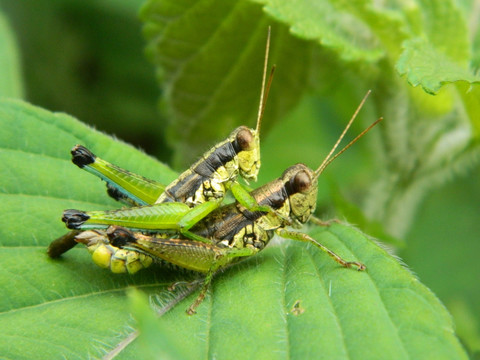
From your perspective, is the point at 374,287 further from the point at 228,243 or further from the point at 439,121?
the point at 439,121

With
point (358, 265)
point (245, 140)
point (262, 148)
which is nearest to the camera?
point (358, 265)

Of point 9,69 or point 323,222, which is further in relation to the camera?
point 9,69

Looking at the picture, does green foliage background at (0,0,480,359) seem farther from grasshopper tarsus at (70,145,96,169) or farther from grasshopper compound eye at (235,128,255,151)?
grasshopper compound eye at (235,128,255,151)

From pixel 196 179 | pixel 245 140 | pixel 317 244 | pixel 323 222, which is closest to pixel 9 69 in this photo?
pixel 196 179

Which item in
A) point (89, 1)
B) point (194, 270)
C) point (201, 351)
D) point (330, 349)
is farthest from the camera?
point (89, 1)

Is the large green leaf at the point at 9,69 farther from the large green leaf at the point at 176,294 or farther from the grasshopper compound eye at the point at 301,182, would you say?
the grasshopper compound eye at the point at 301,182

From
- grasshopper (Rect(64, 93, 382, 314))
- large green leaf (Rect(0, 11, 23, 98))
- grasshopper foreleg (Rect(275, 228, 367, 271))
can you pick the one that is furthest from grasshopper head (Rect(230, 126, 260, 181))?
large green leaf (Rect(0, 11, 23, 98))

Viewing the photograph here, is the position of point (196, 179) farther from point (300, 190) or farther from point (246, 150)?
point (300, 190)

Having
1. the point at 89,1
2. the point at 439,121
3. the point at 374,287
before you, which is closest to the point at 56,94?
the point at 89,1
